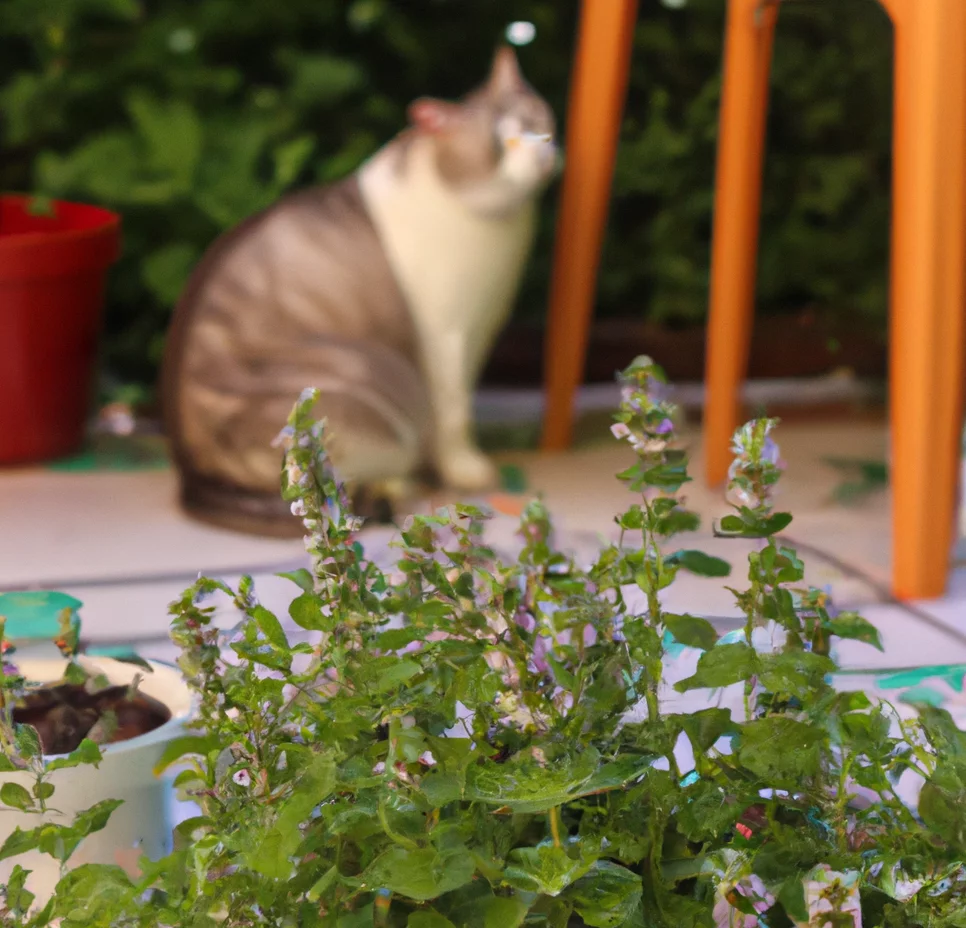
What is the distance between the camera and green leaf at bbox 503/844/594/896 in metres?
0.45

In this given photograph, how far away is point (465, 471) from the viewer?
160 centimetres

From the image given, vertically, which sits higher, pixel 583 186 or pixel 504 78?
pixel 504 78

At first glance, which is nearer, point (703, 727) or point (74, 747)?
point (703, 727)

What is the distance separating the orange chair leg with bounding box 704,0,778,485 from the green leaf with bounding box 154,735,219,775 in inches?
43.5

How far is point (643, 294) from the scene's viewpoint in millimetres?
2139

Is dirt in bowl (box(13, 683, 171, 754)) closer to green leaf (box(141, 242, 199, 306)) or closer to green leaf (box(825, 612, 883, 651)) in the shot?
green leaf (box(825, 612, 883, 651))

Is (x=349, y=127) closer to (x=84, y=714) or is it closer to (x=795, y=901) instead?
(x=84, y=714)

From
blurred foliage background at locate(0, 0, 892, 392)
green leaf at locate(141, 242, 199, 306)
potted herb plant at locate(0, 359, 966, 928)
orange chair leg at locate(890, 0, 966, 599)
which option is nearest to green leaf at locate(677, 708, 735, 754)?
potted herb plant at locate(0, 359, 966, 928)

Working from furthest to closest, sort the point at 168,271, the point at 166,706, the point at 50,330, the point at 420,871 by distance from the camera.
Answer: the point at 168,271, the point at 50,330, the point at 166,706, the point at 420,871

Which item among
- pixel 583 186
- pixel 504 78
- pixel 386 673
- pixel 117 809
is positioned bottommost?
pixel 117 809

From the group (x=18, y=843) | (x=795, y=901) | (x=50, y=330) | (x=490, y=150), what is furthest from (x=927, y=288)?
(x=50, y=330)

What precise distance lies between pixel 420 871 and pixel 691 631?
15 centimetres

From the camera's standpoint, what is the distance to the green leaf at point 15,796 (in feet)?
1.65

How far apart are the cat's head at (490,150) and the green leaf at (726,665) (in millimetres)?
1091
